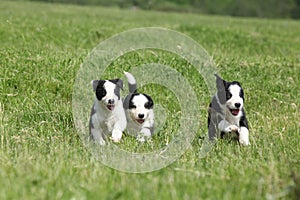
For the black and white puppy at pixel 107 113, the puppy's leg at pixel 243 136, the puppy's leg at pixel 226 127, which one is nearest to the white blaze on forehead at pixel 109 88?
the black and white puppy at pixel 107 113

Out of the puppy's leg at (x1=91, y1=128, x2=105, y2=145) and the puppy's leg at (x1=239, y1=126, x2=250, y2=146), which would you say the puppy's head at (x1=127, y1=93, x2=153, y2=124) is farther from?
the puppy's leg at (x1=239, y1=126, x2=250, y2=146)

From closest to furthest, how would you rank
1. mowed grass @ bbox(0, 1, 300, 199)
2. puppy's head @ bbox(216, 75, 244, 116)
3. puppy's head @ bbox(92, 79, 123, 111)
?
mowed grass @ bbox(0, 1, 300, 199), puppy's head @ bbox(216, 75, 244, 116), puppy's head @ bbox(92, 79, 123, 111)

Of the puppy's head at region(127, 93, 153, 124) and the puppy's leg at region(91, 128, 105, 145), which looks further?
the puppy's head at region(127, 93, 153, 124)

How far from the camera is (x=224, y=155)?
20.1 feet

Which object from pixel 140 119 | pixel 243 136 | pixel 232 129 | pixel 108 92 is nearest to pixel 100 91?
pixel 108 92

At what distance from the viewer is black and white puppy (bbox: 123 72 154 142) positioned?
24.4 ft

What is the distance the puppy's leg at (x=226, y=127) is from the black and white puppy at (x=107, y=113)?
134cm

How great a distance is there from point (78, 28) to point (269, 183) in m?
18.9

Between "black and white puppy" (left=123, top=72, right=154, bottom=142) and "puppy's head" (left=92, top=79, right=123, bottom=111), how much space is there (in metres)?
0.29

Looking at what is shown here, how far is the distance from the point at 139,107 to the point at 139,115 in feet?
0.39

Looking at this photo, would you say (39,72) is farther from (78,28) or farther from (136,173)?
(78,28)

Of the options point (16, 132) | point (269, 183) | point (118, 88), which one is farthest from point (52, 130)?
point (269, 183)

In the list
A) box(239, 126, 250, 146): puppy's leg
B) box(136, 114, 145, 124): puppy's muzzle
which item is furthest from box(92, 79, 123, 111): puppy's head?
box(239, 126, 250, 146): puppy's leg

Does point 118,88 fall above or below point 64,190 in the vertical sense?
above
